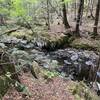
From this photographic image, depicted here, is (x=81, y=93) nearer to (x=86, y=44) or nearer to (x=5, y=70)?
(x=5, y=70)

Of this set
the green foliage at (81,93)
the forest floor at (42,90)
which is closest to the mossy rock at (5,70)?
the forest floor at (42,90)

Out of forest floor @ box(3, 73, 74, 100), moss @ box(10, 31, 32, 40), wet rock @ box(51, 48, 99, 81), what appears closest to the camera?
forest floor @ box(3, 73, 74, 100)

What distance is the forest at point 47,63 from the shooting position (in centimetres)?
654

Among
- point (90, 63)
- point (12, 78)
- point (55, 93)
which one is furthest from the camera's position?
point (90, 63)

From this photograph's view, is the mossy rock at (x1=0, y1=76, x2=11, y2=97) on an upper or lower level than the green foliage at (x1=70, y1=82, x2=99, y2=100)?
upper

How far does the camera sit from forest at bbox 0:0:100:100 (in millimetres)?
6543

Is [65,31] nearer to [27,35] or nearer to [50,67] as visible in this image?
[27,35]

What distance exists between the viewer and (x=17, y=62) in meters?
6.95

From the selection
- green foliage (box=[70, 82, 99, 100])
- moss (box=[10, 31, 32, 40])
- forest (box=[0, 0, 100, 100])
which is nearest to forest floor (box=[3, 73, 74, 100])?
forest (box=[0, 0, 100, 100])

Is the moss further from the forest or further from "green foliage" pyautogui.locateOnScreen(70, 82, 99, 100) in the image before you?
"green foliage" pyautogui.locateOnScreen(70, 82, 99, 100)

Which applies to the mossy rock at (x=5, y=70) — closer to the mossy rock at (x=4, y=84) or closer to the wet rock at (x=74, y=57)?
the mossy rock at (x=4, y=84)

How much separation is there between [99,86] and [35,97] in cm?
458

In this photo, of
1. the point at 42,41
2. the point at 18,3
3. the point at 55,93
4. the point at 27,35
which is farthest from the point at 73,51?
the point at 55,93

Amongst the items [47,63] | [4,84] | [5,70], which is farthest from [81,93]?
[4,84]
